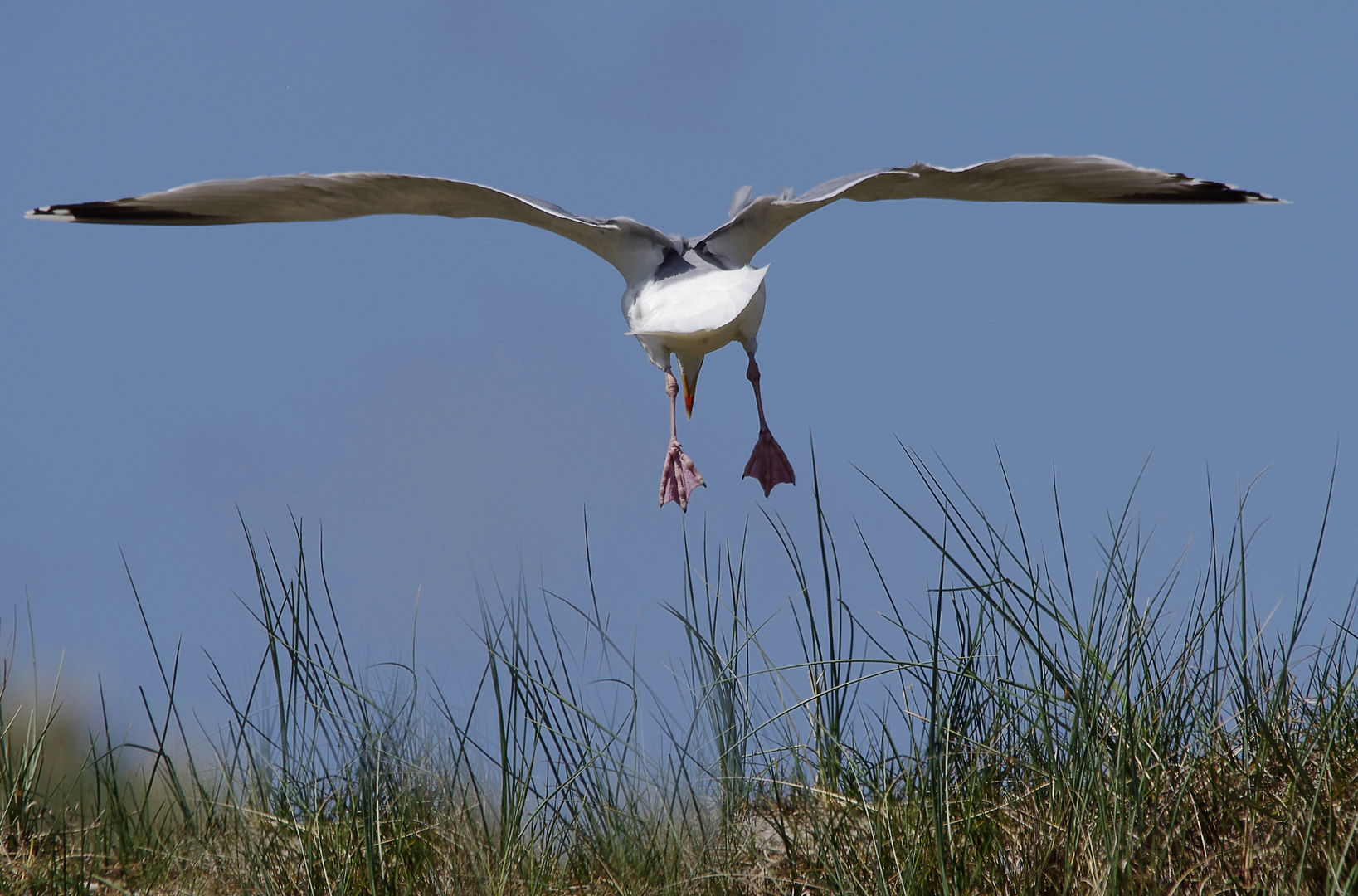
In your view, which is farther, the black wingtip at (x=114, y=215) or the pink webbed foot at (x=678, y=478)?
the pink webbed foot at (x=678, y=478)

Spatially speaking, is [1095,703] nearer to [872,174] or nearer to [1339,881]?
[1339,881]

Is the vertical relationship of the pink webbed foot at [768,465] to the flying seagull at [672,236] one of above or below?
below

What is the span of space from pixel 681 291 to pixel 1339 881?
310 cm

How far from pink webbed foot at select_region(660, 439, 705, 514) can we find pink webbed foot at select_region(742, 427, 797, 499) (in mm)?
340

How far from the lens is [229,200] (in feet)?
15.5

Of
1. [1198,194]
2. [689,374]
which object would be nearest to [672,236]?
[689,374]

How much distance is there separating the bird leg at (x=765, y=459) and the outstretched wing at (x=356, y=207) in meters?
0.78

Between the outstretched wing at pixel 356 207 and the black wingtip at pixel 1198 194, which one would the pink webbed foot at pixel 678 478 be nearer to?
the outstretched wing at pixel 356 207

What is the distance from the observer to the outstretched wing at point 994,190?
4.51 meters


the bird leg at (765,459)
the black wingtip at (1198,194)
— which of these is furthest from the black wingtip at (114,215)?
the black wingtip at (1198,194)

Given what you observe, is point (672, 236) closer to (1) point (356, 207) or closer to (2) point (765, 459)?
(2) point (765, 459)

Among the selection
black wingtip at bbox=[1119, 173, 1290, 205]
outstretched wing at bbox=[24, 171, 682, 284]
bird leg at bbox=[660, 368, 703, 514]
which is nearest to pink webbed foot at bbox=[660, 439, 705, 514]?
bird leg at bbox=[660, 368, 703, 514]

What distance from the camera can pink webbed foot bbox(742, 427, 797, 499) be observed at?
5.14 m

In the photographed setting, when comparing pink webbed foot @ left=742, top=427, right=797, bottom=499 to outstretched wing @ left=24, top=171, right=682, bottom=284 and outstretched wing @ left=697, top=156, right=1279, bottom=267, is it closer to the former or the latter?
outstretched wing @ left=697, top=156, right=1279, bottom=267
